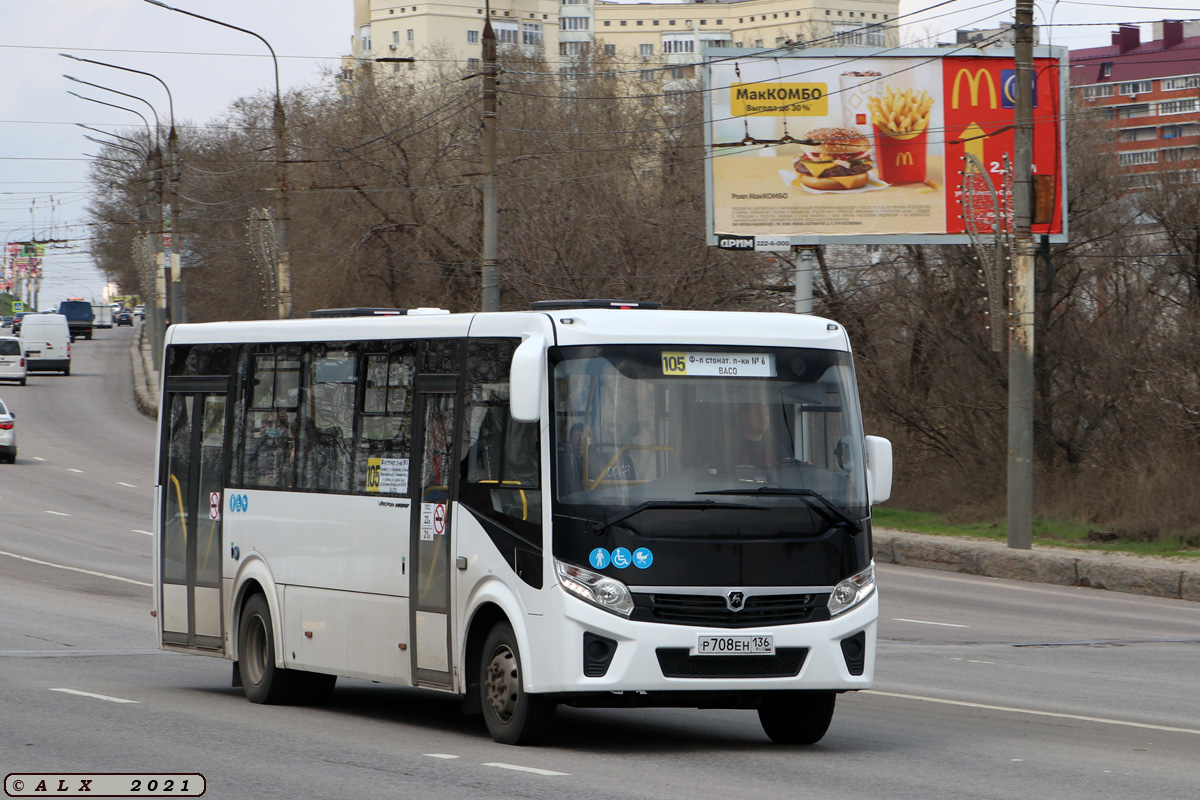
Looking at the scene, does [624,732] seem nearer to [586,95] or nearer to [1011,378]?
[1011,378]

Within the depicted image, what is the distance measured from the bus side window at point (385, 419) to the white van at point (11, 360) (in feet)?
180

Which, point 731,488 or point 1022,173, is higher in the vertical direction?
point 1022,173

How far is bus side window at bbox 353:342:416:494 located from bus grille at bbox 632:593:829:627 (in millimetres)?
2023

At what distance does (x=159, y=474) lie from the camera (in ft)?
41.4

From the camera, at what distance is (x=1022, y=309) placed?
22234mm

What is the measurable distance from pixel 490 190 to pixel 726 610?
19.3 m

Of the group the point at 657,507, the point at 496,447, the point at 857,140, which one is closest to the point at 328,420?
the point at 496,447

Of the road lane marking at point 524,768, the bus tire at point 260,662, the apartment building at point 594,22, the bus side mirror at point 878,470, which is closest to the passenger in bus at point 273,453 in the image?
the bus tire at point 260,662

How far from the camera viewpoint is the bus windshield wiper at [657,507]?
8367 mm

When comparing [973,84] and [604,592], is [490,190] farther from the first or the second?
[604,592]

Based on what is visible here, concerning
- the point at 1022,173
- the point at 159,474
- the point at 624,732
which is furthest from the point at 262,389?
the point at 1022,173

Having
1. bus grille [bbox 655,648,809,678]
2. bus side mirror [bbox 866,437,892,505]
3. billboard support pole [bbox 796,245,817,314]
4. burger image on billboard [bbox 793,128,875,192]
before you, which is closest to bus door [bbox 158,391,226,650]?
bus grille [bbox 655,648,809,678]

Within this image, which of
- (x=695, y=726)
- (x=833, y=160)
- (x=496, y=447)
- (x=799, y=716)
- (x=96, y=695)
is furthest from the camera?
(x=833, y=160)

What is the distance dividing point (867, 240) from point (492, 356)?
69.4 feet
